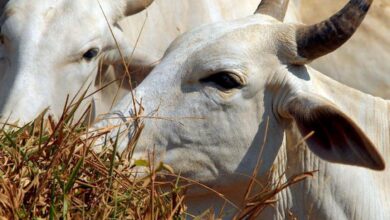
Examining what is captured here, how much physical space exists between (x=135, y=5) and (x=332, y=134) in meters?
2.66

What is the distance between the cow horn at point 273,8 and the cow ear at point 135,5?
5.12 feet

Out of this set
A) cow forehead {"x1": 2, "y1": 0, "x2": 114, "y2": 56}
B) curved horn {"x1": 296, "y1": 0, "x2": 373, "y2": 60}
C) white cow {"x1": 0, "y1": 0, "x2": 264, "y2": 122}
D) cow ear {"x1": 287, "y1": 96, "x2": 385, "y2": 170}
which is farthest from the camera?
cow forehead {"x1": 2, "y1": 0, "x2": 114, "y2": 56}

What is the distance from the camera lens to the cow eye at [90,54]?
25.8 ft

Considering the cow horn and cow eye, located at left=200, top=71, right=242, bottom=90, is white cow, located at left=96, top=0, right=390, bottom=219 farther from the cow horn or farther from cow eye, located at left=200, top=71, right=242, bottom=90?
the cow horn

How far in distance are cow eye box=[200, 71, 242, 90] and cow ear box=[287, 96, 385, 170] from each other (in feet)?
0.94

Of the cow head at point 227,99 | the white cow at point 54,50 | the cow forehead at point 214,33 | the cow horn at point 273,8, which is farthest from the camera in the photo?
the white cow at point 54,50

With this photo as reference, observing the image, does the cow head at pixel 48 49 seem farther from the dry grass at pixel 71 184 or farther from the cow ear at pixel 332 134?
the dry grass at pixel 71 184

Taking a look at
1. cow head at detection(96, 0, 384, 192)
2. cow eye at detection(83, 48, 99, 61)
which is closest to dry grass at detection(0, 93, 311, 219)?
cow head at detection(96, 0, 384, 192)

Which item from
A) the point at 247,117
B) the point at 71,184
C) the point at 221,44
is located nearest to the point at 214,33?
the point at 221,44

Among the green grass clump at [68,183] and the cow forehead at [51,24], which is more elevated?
the green grass clump at [68,183]

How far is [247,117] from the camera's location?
615cm

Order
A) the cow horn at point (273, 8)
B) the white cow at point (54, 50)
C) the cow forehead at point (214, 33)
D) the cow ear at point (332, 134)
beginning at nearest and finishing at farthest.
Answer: the cow ear at point (332, 134) < the cow forehead at point (214, 33) < the cow horn at point (273, 8) < the white cow at point (54, 50)

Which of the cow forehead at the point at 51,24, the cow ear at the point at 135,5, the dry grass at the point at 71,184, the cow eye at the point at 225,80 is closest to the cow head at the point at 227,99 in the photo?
the cow eye at the point at 225,80

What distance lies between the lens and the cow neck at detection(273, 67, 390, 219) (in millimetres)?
6188
